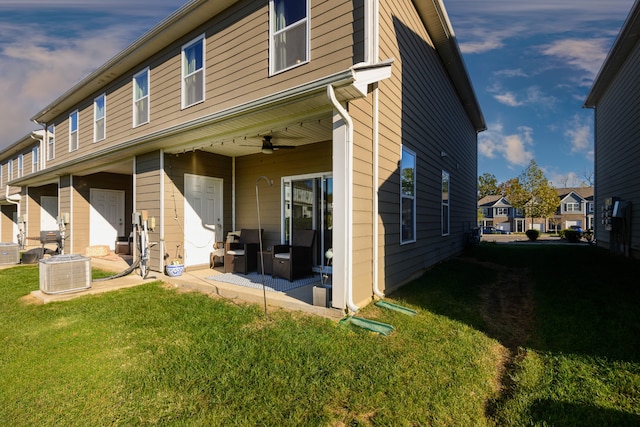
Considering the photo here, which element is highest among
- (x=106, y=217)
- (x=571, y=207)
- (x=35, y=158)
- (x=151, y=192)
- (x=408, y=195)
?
(x=35, y=158)

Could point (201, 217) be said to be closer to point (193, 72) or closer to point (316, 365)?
point (193, 72)

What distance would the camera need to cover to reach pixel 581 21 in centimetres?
709

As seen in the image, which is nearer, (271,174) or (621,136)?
(271,174)

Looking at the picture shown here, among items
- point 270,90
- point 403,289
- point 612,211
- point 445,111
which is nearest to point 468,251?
point 612,211

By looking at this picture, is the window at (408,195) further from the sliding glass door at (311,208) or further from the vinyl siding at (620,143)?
the vinyl siding at (620,143)

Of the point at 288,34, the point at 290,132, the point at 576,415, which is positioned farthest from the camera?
the point at 290,132

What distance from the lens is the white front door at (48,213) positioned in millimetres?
12312

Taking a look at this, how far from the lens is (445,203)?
864 cm

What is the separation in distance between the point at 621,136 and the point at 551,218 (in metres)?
32.1

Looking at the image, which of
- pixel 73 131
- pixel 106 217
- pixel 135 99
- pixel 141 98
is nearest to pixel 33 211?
pixel 106 217

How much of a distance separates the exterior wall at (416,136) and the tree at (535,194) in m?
24.1

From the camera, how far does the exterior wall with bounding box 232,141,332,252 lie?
20.9ft

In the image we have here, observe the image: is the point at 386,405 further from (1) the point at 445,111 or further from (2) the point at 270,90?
(1) the point at 445,111

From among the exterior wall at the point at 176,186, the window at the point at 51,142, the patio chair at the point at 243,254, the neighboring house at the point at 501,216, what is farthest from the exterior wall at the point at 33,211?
the neighboring house at the point at 501,216
